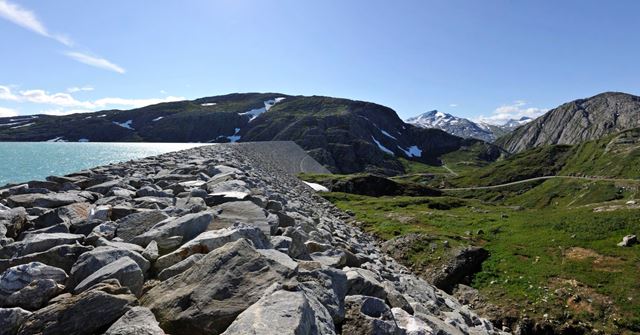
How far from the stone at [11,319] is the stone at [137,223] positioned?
361 cm

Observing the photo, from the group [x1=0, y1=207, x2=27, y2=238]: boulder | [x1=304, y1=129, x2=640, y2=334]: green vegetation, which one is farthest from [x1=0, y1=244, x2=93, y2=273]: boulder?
[x1=304, y1=129, x2=640, y2=334]: green vegetation

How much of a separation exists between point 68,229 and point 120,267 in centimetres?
388

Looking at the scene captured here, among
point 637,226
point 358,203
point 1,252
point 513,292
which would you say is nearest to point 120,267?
point 1,252

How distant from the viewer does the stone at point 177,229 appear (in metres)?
9.08

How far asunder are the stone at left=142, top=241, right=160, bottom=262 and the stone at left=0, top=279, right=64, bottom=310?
1738 mm

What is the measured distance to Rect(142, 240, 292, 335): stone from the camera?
5730mm

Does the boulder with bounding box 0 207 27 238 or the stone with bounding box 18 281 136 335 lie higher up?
the boulder with bounding box 0 207 27 238

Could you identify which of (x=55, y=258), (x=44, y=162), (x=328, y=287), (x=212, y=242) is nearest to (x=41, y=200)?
(x=55, y=258)

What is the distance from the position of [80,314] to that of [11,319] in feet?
3.21

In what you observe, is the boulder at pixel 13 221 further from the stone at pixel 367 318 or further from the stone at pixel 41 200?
the stone at pixel 367 318

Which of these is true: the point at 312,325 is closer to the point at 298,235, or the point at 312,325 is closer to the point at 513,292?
the point at 298,235

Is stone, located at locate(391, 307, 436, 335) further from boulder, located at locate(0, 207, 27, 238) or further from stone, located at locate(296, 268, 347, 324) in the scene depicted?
boulder, located at locate(0, 207, 27, 238)

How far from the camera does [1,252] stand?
8.30 metres

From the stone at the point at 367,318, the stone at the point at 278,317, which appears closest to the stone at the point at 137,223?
the stone at the point at 278,317
